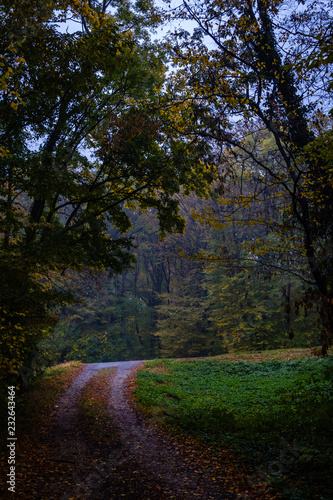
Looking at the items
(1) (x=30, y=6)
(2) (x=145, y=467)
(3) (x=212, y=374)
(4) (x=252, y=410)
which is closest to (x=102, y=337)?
(3) (x=212, y=374)

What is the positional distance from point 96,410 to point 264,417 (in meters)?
4.65

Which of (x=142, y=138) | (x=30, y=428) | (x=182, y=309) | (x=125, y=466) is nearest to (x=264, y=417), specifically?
(x=125, y=466)

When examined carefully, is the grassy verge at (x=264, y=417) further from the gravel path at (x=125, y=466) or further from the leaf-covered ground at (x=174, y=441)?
the gravel path at (x=125, y=466)

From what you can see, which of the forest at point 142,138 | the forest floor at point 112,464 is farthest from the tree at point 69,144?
the forest floor at point 112,464

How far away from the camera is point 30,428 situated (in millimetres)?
7352

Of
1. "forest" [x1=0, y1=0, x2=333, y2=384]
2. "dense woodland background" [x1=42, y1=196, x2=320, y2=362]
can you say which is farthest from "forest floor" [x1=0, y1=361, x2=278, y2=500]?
"dense woodland background" [x1=42, y1=196, x2=320, y2=362]

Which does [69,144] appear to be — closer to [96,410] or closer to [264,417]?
[96,410]

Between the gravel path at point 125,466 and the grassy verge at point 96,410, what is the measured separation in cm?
19

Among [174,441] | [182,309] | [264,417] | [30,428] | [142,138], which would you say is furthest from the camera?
[182,309]

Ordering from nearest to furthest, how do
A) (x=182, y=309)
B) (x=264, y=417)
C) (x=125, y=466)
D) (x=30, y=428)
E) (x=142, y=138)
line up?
(x=125, y=466), (x=264, y=417), (x=30, y=428), (x=142, y=138), (x=182, y=309)

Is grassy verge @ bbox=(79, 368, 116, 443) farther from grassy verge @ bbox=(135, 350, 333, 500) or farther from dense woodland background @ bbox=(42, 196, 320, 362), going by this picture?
dense woodland background @ bbox=(42, 196, 320, 362)

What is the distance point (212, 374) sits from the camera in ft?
48.5

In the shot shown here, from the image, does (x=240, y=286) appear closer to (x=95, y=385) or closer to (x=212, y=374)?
(x=212, y=374)

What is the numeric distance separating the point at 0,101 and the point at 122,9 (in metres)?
5.48
